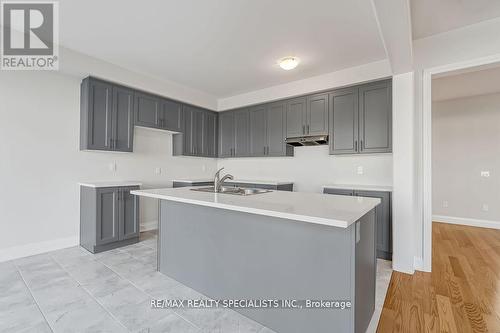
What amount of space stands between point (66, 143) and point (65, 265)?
1615mm

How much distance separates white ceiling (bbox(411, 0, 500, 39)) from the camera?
84.8 inches

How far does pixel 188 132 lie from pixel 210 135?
22.8 inches

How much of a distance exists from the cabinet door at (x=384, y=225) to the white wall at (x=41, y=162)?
12.6 feet

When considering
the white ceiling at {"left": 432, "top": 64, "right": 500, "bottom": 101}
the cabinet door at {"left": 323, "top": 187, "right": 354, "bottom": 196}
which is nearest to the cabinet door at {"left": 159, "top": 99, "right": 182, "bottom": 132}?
the cabinet door at {"left": 323, "top": 187, "right": 354, "bottom": 196}

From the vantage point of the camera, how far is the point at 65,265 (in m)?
2.64

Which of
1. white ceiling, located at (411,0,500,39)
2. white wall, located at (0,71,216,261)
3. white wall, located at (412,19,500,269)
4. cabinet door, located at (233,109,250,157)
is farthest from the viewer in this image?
cabinet door, located at (233,109,250,157)

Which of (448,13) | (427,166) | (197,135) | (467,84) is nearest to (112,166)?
(197,135)

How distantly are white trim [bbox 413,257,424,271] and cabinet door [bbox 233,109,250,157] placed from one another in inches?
119

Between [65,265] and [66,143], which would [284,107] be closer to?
[66,143]

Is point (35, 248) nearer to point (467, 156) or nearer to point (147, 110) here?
point (147, 110)

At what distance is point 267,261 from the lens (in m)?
1.67

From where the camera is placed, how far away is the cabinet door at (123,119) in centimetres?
346

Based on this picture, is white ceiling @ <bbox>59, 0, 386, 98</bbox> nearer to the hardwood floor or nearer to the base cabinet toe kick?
the base cabinet toe kick

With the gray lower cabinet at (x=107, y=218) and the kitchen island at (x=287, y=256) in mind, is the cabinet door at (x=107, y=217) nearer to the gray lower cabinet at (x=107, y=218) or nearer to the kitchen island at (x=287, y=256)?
the gray lower cabinet at (x=107, y=218)
